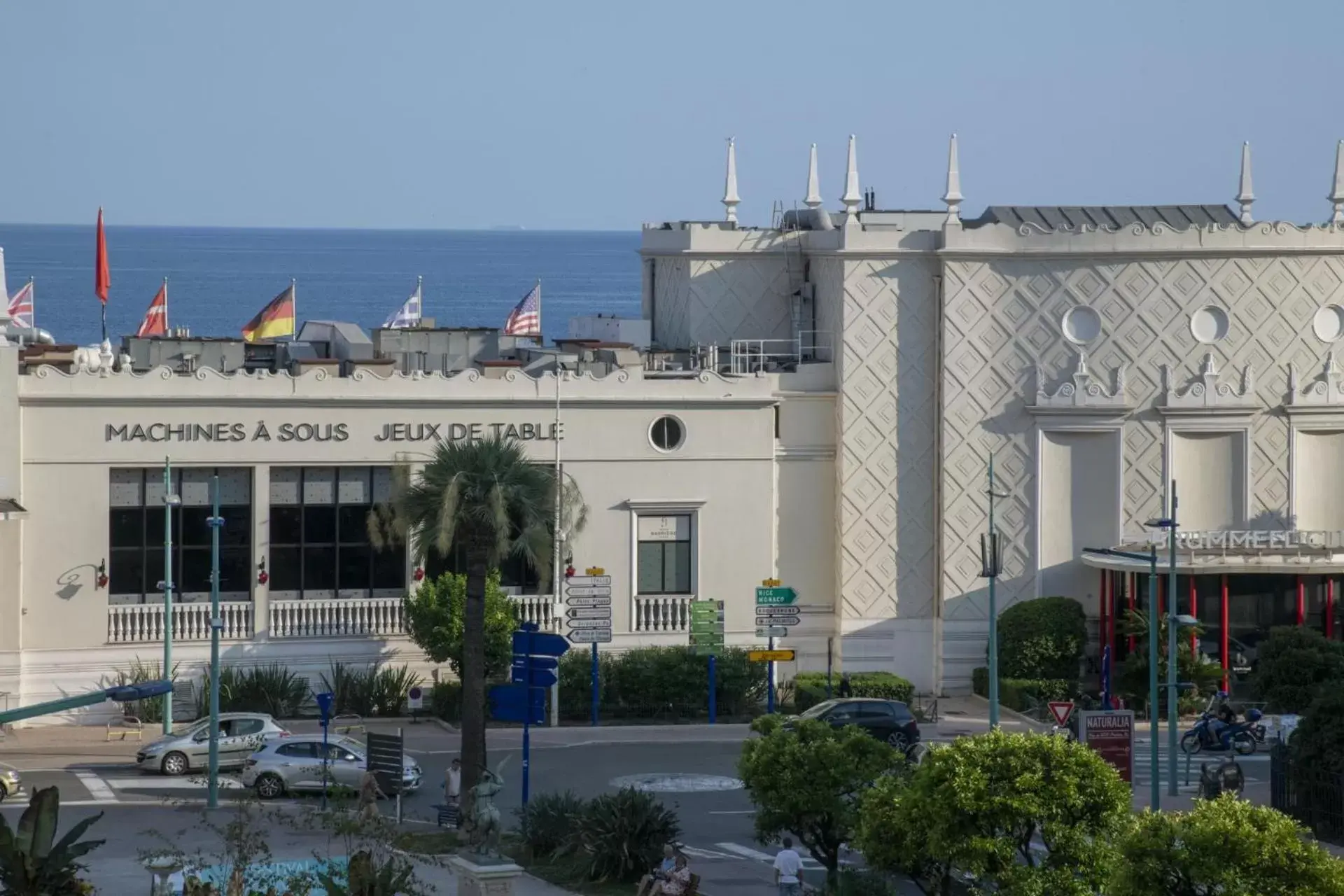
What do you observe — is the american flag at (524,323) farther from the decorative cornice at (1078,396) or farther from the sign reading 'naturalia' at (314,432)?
the decorative cornice at (1078,396)

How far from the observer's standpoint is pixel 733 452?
5422 cm

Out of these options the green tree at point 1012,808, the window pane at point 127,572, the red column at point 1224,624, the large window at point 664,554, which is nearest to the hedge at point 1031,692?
the red column at point 1224,624

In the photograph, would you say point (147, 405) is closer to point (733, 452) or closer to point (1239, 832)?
point (733, 452)

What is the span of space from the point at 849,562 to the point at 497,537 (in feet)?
51.1

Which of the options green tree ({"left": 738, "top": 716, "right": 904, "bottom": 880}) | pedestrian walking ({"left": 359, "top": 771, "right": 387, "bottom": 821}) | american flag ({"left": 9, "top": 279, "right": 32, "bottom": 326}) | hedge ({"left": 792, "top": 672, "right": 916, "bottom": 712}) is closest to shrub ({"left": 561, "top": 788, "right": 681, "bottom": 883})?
green tree ({"left": 738, "top": 716, "right": 904, "bottom": 880})

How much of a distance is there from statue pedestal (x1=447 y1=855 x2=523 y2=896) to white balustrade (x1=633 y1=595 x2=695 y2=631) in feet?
76.0

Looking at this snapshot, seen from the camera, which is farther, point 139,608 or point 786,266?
point 786,266

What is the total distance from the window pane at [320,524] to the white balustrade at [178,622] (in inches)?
79.2

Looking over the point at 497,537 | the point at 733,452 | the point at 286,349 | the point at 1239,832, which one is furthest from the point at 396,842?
the point at 286,349

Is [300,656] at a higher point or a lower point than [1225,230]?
lower

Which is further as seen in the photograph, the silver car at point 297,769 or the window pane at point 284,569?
the window pane at point 284,569

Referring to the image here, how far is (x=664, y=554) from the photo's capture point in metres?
53.9

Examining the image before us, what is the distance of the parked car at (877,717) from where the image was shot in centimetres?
4594

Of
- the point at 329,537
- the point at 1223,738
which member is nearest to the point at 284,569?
the point at 329,537
